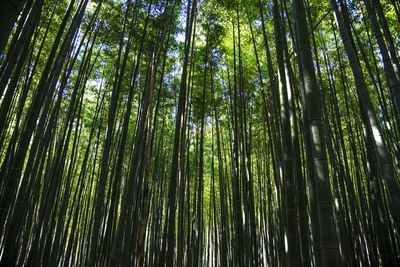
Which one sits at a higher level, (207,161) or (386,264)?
(207,161)

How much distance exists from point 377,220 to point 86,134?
25.8 ft

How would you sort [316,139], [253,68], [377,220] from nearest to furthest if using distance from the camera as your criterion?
1. [316,139]
2. [377,220]
3. [253,68]

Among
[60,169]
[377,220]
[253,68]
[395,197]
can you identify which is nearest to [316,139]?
[395,197]

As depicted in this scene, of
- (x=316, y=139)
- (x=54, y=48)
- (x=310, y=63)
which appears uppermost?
(x=54, y=48)

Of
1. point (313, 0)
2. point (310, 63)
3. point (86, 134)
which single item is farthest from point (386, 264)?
point (86, 134)

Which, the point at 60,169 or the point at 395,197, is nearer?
the point at 395,197

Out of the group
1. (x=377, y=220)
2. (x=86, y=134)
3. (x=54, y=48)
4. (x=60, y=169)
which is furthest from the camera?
(x=86, y=134)

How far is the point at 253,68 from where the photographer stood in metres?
6.24

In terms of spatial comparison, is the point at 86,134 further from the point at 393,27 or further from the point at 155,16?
the point at 393,27

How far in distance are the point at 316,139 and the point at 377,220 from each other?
3260 mm

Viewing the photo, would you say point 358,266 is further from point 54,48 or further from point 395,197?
point 54,48

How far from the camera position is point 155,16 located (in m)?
4.58

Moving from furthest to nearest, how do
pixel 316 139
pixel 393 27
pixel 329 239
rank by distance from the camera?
pixel 393 27 < pixel 316 139 < pixel 329 239

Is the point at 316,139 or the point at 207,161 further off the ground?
the point at 207,161
